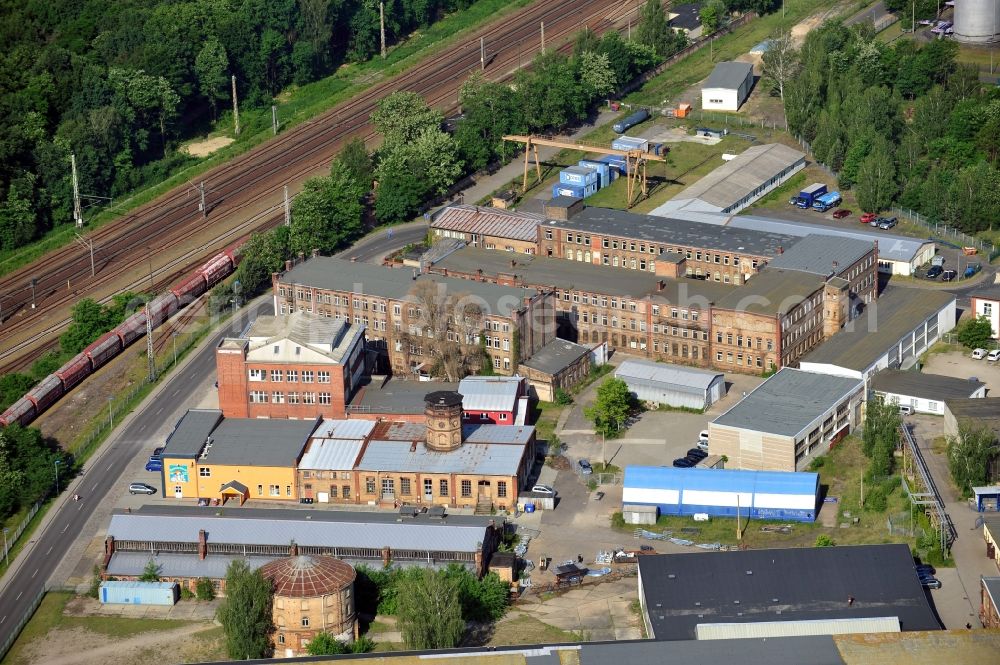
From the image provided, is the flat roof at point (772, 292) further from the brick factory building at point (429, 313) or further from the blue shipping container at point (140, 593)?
the blue shipping container at point (140, 593)

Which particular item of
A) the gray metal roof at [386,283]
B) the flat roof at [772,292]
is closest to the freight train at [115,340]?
the gray metal roof at [386,283]

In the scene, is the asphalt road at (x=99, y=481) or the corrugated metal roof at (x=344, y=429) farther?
the corrugated metal roof at (x=344, y=429)

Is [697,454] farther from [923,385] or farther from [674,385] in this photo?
[923,385]

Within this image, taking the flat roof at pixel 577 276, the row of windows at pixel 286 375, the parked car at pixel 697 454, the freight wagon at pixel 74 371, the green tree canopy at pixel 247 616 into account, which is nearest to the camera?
the green tree canopy at pixel 247 616

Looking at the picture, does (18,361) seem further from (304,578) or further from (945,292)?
(945,292)

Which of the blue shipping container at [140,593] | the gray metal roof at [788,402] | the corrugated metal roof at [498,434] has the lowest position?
the blue shipping container at [140,593]

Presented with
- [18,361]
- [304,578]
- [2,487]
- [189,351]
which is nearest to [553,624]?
[304,578]

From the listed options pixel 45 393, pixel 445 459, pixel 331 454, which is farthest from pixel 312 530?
pixel 45 393

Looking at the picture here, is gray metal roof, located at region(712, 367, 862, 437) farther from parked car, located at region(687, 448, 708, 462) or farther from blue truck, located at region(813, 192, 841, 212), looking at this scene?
blue truck, located at region(813, 192, 841, 212)
